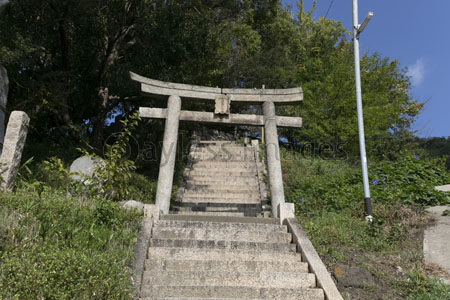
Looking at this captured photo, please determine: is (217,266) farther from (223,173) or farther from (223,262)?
(223,173)

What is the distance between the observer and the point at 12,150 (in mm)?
7129

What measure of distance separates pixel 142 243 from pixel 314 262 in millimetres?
2451

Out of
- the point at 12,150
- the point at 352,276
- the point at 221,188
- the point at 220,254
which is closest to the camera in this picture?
the point at 352,276

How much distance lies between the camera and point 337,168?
1371 cm

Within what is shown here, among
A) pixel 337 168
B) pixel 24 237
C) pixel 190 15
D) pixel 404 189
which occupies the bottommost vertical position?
pixel 24 237

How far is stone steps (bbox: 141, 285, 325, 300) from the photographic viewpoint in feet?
15.4

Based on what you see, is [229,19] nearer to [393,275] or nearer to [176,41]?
[176,41]

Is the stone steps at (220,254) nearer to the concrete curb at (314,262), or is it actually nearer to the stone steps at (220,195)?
the concrete curb at (314,262)

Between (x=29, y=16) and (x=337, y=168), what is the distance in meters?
11.0

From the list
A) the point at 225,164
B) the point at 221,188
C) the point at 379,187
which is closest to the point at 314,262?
the point at 379,187

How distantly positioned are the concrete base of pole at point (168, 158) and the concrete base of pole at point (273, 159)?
206 cm

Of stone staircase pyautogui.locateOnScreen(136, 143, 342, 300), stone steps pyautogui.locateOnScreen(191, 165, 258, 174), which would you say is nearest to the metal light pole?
stone staircase pyautogui.locateOnScreen(136, 143, 342, 300)

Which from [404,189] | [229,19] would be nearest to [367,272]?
[404,189]

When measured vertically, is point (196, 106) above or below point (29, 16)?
below
